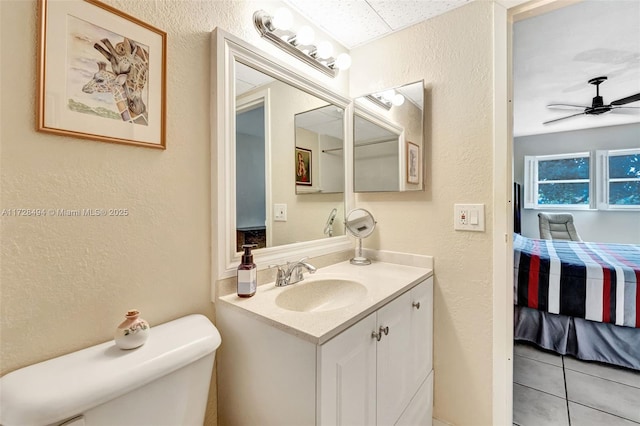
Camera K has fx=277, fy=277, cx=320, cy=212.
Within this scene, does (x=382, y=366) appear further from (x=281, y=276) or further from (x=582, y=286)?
(x=582, y=286)

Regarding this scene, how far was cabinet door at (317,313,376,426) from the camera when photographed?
2.32ft

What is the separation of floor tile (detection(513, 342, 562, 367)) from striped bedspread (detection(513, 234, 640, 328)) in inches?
12.6

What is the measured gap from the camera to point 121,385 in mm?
604

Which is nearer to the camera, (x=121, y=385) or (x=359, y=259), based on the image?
(x=121, y=385)

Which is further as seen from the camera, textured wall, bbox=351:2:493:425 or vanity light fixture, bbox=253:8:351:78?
textured wall, bbox=351:2:493:425

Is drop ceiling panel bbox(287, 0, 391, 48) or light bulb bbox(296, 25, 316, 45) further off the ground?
drop ceiling panel bbox(287, 0, 391, 48)

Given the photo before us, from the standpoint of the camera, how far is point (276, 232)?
123 centimetres

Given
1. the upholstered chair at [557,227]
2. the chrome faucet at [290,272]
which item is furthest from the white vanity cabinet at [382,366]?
the upholstered chair at [557,227]

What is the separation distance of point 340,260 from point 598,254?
2650mm

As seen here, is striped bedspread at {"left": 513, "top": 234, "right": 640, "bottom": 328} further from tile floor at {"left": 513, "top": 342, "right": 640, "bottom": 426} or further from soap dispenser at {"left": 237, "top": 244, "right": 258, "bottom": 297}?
soap dispenser at {"left": 237, "top": 244, "right": 258, "bottom": 297}

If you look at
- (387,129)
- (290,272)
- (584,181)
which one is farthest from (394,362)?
(584,181)

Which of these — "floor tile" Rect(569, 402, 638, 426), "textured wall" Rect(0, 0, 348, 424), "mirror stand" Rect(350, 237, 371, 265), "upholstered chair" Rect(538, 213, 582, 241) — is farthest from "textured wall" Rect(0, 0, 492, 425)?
"upholstered chair" Rect(538, 213, 582, 241)

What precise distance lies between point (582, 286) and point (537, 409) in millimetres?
1026

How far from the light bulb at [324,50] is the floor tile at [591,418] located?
2215mm
